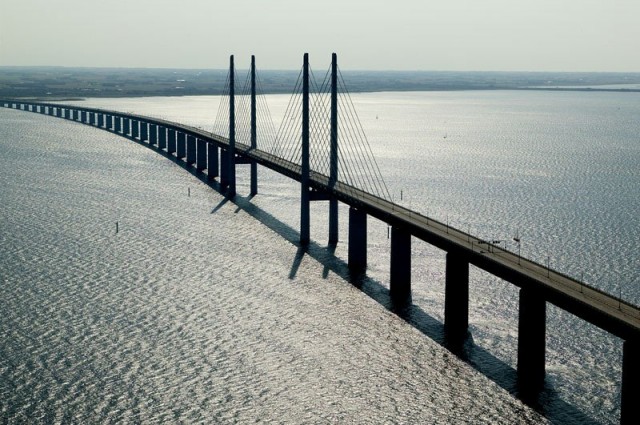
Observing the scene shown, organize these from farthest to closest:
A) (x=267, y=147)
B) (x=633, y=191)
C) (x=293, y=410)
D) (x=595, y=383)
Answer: (x=267, y=147)
(x=633, y=191)
(x=595, y=383)
(x=293, y=410)

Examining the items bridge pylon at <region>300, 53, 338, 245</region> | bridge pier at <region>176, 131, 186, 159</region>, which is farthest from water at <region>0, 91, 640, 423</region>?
bridge pier at <region>176, 131, 186, 159</region>

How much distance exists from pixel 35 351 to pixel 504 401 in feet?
93.3

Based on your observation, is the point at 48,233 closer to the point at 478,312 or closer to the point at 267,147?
the point at 478,312

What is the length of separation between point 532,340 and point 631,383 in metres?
7.93

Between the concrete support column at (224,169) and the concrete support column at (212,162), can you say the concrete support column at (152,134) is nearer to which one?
the concrete support column at (212,162)

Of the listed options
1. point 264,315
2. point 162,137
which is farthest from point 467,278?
point 162,137

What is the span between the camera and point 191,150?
15438 centimetres

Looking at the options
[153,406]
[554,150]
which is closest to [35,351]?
[153,406]

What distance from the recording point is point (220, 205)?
10962 centimetres

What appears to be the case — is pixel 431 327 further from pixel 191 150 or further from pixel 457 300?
pixel 191 150

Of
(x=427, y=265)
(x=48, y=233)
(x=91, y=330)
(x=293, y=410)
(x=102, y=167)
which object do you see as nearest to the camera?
(x=293, y=410)

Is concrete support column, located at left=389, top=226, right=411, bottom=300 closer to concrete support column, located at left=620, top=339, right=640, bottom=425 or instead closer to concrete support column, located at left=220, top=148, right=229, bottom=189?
concrete support column, located at left=620, top=339, right=640, bottom=425

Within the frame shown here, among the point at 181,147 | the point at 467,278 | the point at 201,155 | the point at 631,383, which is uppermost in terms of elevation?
the point at 181,147

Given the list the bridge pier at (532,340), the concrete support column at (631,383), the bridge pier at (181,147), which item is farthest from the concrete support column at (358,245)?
the bridge pier at (181,147)
